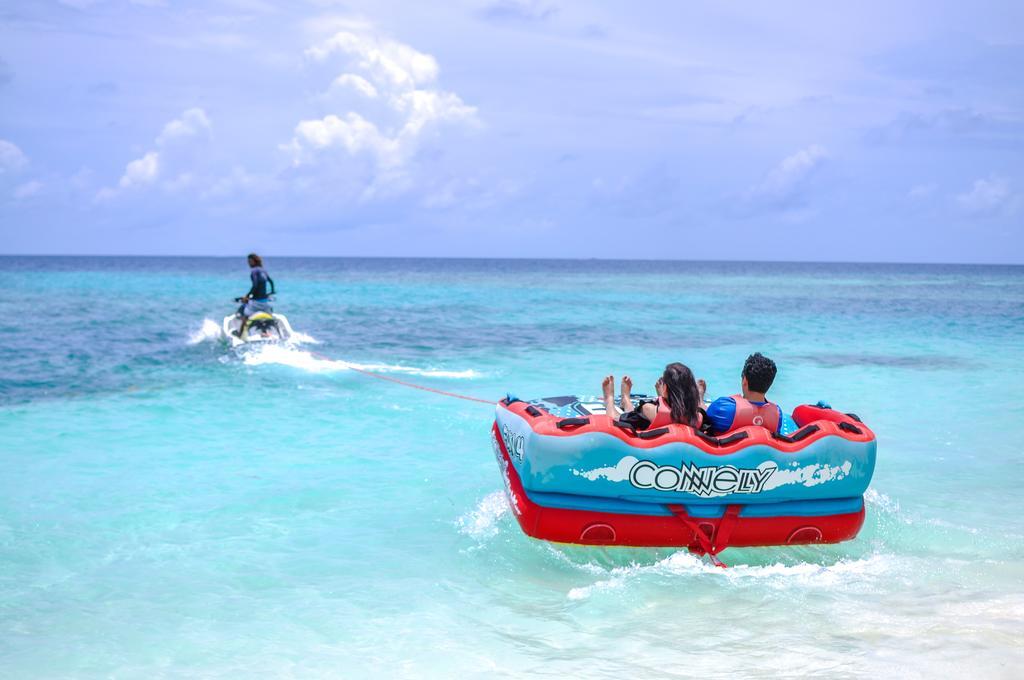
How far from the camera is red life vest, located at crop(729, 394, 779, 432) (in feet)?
18.6

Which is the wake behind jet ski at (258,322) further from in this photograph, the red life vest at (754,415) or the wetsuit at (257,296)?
the red life vest at (754,415)

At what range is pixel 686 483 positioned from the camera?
546cm

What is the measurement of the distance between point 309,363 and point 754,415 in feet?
35.5

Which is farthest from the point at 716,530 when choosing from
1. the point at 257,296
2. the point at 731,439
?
the point at 257,296

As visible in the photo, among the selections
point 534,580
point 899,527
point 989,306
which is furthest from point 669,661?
point 989,306

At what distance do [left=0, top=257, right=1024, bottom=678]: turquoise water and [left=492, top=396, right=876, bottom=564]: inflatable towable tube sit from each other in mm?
297

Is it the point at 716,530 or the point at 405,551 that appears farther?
the point at 405,551

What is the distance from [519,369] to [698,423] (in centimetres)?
956

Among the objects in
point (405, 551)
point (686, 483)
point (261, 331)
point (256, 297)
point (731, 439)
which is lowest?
point (405, 551)

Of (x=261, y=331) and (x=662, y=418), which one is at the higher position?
(x=662, y=418)

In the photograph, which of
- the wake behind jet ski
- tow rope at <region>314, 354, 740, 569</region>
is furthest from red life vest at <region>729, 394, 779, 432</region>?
the wake behind jet ski

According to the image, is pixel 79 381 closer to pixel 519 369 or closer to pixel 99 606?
pixel 519 369

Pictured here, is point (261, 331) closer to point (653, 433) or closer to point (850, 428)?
point (653, 433)

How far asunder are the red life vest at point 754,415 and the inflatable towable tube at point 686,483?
113 millimetres
